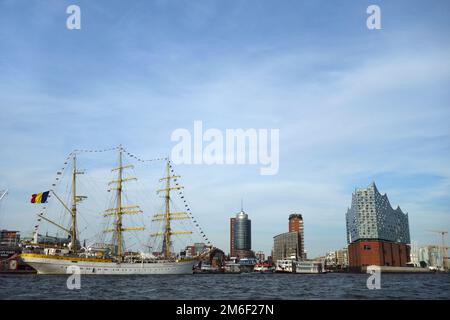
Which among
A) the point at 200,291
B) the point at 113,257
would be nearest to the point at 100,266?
the point at 113,257

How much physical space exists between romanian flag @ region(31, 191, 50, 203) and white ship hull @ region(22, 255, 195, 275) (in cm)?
1957

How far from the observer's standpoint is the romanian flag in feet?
318

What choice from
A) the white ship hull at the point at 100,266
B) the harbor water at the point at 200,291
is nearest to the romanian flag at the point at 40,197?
the white ship hull at the point at 100,266

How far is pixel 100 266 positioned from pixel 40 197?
3099 centimetres

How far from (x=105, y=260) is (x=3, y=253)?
8537cm

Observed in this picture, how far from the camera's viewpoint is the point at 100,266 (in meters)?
117

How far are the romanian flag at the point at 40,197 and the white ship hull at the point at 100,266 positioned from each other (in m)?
19.6

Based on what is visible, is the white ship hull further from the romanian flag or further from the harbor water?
the harbor water

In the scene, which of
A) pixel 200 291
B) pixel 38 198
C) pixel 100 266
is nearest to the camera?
pixel 200 291

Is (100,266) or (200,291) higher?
(200,291)

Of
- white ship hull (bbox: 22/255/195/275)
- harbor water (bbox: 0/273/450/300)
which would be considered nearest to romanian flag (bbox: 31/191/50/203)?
white ship hull (bbox: 22/255/195/275)

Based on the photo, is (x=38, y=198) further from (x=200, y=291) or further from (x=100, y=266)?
(x=200, y=291)

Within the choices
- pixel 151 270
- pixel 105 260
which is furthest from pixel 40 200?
pixel 151 270
